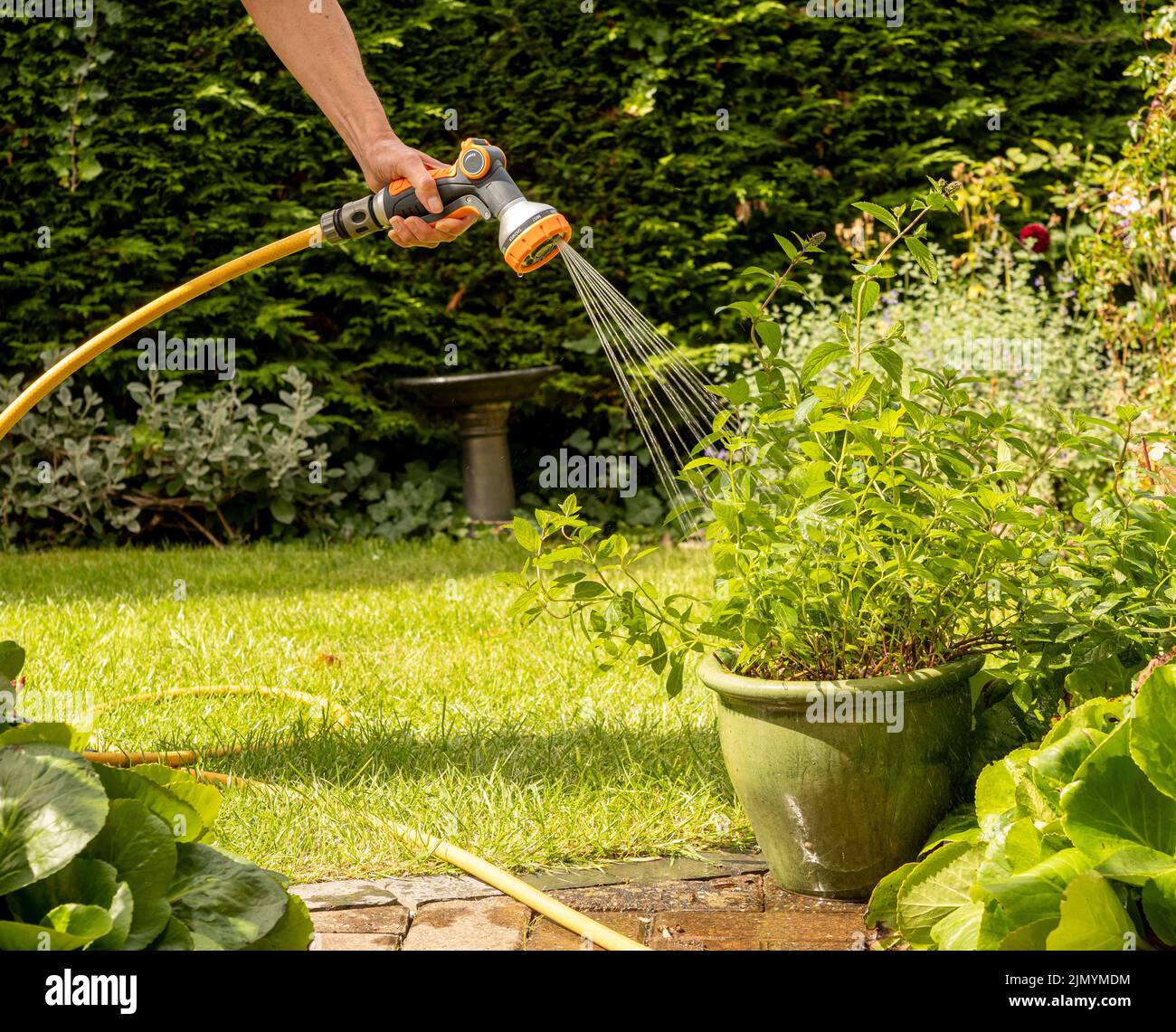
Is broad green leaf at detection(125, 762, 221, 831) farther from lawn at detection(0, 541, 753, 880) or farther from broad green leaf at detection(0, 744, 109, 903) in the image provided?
lawn at detection(0, 541, 753, 880)

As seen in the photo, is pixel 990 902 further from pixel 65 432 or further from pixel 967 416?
pixel 65 432

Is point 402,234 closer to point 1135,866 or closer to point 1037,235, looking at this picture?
point 1135,866

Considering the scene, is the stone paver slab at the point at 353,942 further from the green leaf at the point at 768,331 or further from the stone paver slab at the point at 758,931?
the green leaf at the point at 768,331

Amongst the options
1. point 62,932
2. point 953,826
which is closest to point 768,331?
point 953,826

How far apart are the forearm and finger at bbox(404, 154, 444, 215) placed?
179 mm

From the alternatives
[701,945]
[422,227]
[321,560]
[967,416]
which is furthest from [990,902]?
[321,560]

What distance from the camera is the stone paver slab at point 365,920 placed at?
1.85 m

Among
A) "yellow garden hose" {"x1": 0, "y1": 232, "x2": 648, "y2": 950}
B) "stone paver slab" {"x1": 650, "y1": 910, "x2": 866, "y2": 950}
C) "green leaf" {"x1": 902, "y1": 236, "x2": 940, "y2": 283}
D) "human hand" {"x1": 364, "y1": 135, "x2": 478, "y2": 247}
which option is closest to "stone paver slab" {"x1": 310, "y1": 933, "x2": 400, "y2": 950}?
"yellow garden hose" {"x1": 0, "y1": 232, "x2": 648, "y2": 950}

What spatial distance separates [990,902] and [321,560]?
401 cm

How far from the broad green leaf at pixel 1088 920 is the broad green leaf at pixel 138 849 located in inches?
34.8

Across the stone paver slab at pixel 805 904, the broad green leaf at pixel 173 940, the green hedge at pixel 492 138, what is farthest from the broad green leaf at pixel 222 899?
the green hedge at pixel 492 138

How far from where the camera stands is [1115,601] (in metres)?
1.82

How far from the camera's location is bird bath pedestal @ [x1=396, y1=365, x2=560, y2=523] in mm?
5754

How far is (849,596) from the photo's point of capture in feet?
6.14
